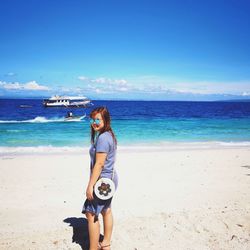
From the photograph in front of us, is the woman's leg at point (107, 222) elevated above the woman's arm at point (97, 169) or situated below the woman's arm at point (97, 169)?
below

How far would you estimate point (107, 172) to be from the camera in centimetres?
312

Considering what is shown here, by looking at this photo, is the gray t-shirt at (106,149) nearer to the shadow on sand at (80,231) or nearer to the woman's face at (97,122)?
the woman's face at (97,122)

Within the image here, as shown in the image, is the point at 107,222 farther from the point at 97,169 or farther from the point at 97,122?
the point at 97,122

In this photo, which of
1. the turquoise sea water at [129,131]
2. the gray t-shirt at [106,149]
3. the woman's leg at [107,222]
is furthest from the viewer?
the turquoise sea water at [129,131]

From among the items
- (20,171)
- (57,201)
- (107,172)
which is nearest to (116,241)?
(107,172)

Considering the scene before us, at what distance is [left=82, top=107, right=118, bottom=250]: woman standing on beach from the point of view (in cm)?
295

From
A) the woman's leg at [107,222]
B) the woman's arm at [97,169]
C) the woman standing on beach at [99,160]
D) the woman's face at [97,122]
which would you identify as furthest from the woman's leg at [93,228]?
the woman's face at [97,122]

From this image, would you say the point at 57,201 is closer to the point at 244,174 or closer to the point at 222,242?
the point at 222,242

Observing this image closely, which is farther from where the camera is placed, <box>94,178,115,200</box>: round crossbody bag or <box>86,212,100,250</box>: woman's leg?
<box>86,212,100,250</box>: woman's leg

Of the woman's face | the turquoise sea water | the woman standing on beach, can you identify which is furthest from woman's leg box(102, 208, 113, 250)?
the turquoise sea water

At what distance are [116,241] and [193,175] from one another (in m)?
4.85

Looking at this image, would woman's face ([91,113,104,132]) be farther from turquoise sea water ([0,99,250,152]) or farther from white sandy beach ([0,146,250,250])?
turquoise sea water ([0,99,250,152])

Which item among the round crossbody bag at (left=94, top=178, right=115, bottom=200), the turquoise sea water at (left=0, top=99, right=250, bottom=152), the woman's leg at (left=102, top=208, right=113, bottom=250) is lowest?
the turquoise sea water at (left=0, top=99, right=250, bottom=152)

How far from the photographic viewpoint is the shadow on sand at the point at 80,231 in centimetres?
397
